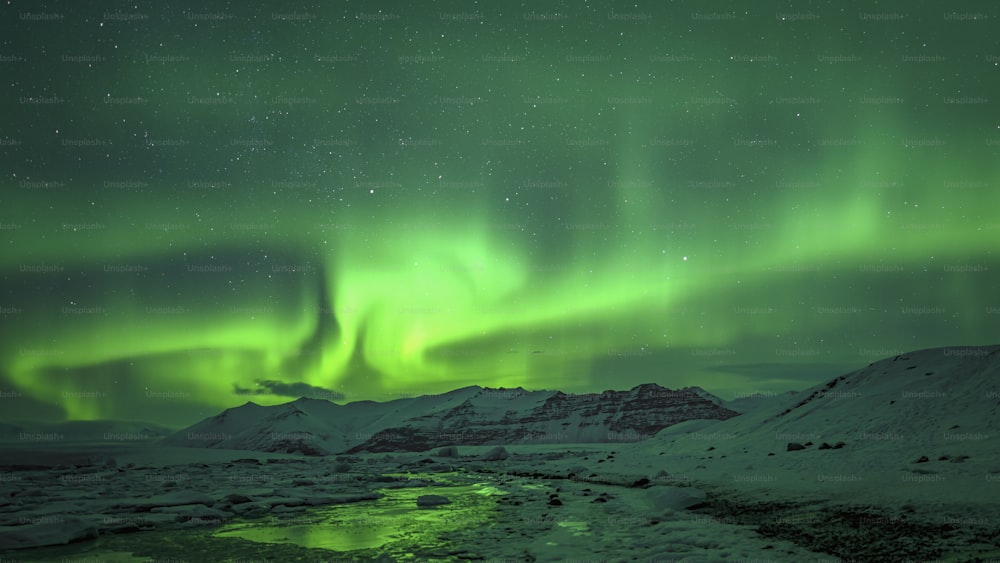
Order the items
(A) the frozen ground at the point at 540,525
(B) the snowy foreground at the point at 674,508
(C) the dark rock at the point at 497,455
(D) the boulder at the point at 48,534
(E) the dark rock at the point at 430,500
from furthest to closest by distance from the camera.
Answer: (C) the dark rock at the point at 497,455 → (E) the dark rock at the point at 430,500 → (D) the boulder at the point at 48,534 → (B) the snowy foreground at the point at 674,508 → (A) the frozen ground at the point at 540,525

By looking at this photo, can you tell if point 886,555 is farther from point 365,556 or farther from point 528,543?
point 365,556

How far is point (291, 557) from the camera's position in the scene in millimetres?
11859

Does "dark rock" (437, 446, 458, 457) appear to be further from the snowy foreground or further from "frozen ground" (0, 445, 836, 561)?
"frozen ground" (0, 445, 836, 561)

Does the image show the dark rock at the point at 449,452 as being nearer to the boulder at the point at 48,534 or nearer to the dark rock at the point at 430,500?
the dark rock at the point at 430,500

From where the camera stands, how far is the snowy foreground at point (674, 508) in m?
11.8

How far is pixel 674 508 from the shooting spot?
17406 mm

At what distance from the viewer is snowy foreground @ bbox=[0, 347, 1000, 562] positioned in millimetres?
11789

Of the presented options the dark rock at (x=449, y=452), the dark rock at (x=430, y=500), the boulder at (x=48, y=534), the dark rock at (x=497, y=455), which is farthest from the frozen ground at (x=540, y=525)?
the dark rock at (x=449, y=452)

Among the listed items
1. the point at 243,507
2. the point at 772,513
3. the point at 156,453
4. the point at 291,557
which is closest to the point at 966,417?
the point at 772,513

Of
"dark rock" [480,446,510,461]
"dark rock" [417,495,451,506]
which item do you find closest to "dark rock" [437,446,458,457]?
"dark rock" [480,446,510,461]

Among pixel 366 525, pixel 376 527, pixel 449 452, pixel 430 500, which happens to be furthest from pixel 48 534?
pixel 449 452

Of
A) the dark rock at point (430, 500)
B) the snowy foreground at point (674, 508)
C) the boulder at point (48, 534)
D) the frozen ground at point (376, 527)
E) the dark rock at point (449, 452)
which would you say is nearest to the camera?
the snowy foreground at point (674, 508)

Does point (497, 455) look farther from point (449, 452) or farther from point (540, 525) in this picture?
point (540, 525)

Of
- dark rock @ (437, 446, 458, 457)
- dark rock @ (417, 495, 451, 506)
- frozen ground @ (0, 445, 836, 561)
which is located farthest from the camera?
dark rock @ (437, 446, 458, 457)
